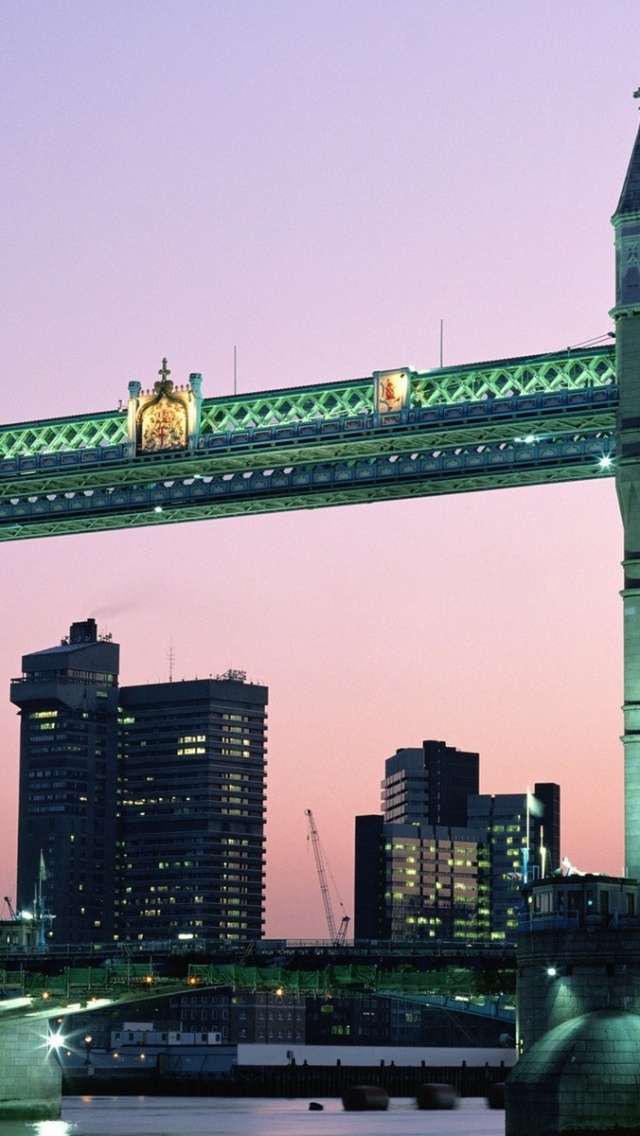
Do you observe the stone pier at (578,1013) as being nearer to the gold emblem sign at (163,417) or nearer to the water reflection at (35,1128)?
the gold emblem sign at (163,417)

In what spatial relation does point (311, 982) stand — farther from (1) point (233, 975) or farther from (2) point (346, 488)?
(2) point (346, 488)

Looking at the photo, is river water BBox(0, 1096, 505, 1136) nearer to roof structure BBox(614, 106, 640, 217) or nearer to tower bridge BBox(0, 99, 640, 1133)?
tower bridge BBox(0, 99, 640, 1133)

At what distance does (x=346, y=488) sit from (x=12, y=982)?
38.5 metres

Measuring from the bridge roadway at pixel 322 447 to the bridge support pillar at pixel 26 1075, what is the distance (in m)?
34.6

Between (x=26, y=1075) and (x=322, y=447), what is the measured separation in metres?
52.6

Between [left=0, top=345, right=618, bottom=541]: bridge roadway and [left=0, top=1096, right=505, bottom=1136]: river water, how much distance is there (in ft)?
117

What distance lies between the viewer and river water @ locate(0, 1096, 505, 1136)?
449ft

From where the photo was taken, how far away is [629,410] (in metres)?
92.2

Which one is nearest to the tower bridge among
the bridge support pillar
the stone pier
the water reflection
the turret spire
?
the turret spire

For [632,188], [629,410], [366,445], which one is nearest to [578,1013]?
[629,410]

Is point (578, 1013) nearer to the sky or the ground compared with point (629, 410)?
nearer to the ground

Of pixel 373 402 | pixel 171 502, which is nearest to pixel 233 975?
pixel 171 502

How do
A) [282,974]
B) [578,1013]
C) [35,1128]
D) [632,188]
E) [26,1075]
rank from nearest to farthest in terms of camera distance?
[578,1013], [632,188], [282,974], [35,1128], [26,1075]

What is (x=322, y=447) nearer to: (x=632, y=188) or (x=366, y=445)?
(x=366, y=445)
